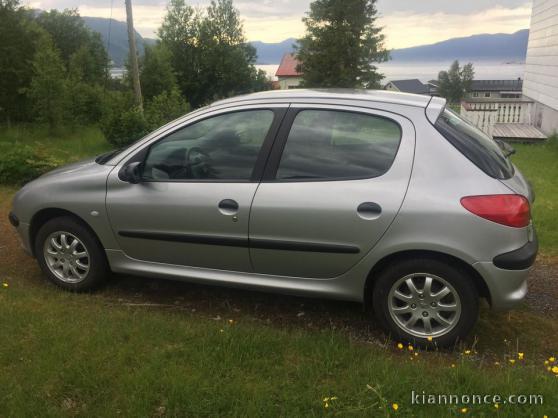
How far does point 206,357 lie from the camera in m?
3.10

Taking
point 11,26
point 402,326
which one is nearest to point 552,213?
point 402,326

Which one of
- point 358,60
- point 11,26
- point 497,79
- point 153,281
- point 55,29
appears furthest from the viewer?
point 497,79

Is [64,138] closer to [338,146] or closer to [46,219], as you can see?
[46,219]

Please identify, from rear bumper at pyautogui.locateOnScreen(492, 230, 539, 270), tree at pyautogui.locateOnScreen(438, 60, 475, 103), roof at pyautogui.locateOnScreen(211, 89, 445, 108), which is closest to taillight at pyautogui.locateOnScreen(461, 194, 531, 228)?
rear bumper at pyautogui.locateOnScreen(492, 230, 539, 270)

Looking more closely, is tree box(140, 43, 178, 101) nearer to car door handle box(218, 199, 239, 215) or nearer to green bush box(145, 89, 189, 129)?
green bush box(145, 89, 189, 129)

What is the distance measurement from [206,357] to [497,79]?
282 ft

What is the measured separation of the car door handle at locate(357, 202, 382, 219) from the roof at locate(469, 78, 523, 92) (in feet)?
248

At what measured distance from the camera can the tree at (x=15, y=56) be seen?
1438 cm

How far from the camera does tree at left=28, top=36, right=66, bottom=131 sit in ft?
48.7

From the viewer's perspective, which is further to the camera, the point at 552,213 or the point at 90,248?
the point at 552,213

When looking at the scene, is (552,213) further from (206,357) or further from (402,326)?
(206,357)

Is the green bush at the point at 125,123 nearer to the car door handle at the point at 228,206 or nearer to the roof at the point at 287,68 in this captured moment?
the car door handle at the point at 228,206

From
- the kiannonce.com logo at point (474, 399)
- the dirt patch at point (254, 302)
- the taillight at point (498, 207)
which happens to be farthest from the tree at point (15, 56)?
the kiannonce.com logo at point (474, 399)

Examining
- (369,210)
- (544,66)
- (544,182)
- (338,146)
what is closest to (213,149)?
(338,146)
